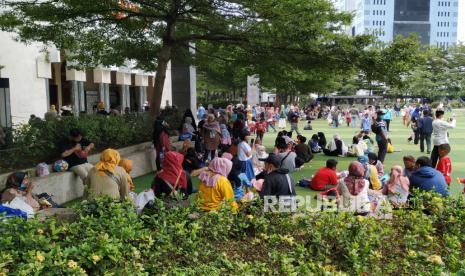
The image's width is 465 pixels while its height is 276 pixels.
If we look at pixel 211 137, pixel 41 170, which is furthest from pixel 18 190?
pixel 211 137

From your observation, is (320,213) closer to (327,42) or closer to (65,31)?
(327,42)

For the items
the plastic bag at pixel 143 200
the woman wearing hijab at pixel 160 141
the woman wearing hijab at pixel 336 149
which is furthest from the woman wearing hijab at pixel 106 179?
the woman wearing hijab at pixel 336 149

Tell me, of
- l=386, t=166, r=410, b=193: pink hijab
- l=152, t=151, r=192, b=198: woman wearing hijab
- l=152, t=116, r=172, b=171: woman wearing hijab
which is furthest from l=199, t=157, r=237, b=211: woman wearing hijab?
l=152, t=116, r=172, b=171: woman wearing hijab

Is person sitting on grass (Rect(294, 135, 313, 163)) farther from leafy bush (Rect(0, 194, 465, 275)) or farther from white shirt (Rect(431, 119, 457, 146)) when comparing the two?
leafy bush (Rect(0, 194, 465, 275))

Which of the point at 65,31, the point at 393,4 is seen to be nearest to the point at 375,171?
the point at 65,31

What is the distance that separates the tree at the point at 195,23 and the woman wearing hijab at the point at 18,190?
552 centimetres

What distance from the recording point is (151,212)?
16.2ft

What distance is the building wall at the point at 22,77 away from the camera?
65.3 feet

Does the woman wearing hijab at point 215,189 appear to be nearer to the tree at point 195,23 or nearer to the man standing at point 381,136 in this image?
the tree at point 195,23

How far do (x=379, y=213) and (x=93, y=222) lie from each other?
10.7 ft

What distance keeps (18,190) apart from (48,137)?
8.98ft

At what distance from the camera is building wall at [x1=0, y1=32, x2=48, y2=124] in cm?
1989

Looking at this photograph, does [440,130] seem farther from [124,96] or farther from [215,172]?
[124,96]

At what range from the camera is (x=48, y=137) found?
911 cm
